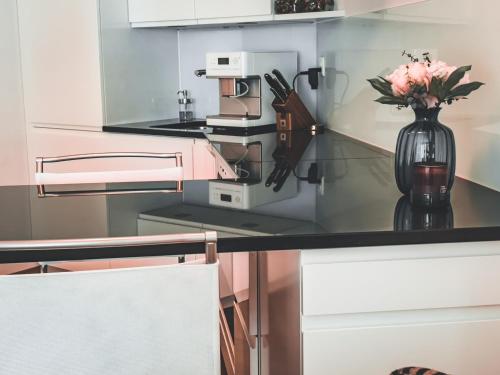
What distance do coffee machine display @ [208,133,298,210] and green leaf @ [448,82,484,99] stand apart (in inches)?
19.0

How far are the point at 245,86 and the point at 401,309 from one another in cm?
220

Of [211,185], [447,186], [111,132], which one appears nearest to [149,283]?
[447,186]

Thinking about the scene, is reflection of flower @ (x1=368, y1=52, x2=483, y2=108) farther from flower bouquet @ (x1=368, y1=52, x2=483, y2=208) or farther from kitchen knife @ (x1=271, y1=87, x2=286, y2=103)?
kitchen knife @ (x1=271, y1=87, x2=286, y2=103)

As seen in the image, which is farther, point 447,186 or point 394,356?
point 447,186

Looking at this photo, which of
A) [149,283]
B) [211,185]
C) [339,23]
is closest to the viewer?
[149,283]

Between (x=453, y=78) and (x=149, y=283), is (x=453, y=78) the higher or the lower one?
the higher one

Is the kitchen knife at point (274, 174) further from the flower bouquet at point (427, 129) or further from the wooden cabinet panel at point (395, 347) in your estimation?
the wooden cabinet panel at point (395, 347)

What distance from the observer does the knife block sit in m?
3.34

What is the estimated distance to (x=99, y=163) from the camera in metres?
3.74

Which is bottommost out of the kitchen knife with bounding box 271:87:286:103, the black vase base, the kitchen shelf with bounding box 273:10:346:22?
the black vase base

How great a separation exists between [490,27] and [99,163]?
8.33 feet

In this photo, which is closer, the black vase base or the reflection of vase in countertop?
the reflection of vase in countertop

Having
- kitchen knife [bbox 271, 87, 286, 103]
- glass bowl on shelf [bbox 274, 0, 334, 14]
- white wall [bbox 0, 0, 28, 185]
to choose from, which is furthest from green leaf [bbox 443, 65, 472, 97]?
white wall [bbox 0, 0, 28, 185]

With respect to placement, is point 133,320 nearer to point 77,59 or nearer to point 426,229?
point 426,229
